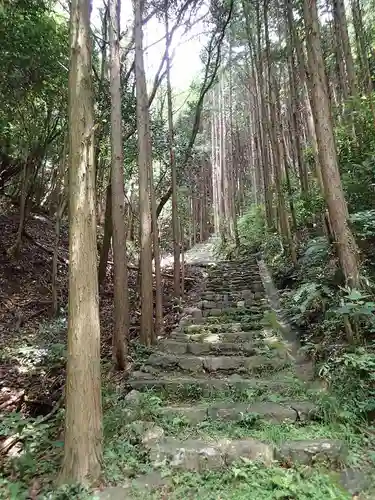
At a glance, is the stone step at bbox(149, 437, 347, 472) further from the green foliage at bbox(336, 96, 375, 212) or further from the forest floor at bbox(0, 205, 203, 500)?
the green foliage at bbox(336, 96, 375, 212)

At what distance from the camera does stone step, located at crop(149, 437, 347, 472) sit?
3.64m

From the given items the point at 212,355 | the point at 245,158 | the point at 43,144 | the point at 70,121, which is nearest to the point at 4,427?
the point at 212,355

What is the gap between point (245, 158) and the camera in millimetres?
27750

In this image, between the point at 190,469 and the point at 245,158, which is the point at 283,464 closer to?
the point at 190,469

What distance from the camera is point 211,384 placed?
5367mm

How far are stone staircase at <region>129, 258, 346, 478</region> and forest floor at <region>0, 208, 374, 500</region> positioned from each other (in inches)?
0.5

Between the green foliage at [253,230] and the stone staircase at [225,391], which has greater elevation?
the green foliage at [253,230]

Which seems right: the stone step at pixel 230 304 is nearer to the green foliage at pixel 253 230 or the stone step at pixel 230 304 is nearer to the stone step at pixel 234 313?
the stone step at pixel 234 313

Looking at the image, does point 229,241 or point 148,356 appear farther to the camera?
point 229,241

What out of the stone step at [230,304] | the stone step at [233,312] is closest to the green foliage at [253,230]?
the stone step at [230,304]


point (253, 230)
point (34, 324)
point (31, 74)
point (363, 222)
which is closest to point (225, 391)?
point (363, 222)

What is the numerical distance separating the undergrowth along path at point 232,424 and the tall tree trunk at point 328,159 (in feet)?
5.43

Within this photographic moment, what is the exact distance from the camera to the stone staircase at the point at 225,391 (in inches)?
148

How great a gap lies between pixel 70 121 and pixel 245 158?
987 inches
